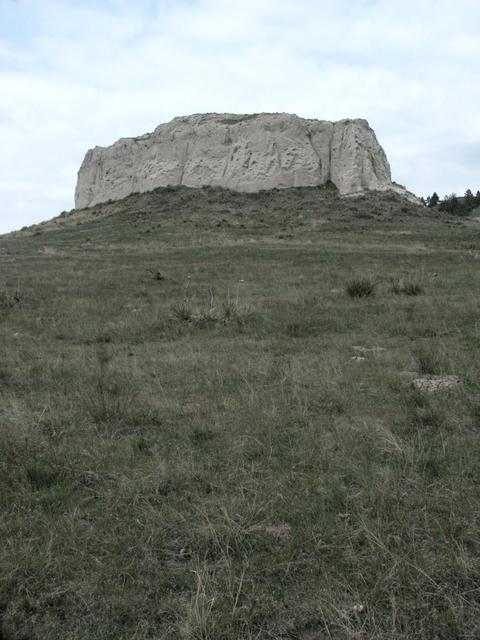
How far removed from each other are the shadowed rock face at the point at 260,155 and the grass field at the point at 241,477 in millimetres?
37120

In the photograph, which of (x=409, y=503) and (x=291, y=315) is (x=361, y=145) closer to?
(x=291, y=315)

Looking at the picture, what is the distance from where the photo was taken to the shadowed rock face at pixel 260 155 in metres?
43.9

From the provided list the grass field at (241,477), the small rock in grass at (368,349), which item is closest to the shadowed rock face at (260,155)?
the grass field at (241,477)

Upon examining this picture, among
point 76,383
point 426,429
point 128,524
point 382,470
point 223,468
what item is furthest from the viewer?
point 76,383

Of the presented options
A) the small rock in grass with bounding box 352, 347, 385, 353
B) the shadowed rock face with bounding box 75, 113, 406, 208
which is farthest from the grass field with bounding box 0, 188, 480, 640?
the shadowed rock face with bounding box 75, 113, 406, 208

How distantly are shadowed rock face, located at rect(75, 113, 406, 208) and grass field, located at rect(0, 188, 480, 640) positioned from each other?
3712cm

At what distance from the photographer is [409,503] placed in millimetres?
3012

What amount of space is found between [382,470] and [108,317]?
7.77m

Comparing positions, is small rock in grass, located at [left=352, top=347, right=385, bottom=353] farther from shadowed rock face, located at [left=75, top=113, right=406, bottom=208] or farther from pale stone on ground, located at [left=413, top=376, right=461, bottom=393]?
shadowed rock face, located at [left=75, top=113, right=406, bottom=208]

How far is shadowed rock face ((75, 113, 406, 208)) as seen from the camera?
43875 mm

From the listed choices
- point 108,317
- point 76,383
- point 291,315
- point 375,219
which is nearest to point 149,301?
point 108,317

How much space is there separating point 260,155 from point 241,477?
147 ft

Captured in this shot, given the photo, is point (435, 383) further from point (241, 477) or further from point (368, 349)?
Result: point (241, 477)

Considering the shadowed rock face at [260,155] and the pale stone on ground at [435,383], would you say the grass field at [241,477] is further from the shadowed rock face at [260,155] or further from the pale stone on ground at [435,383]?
the shadowed rock face at [260,155]
